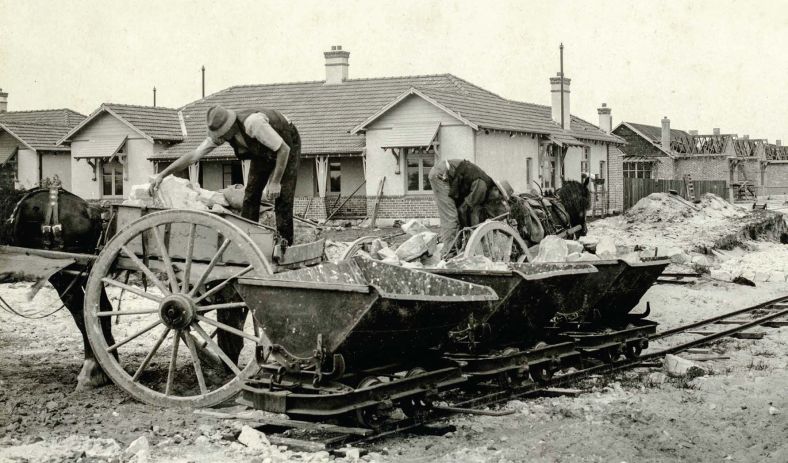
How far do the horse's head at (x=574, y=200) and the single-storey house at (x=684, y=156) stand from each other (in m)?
47.6

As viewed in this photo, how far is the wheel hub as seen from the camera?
7336 millimetres

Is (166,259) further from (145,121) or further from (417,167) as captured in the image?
(145,121)

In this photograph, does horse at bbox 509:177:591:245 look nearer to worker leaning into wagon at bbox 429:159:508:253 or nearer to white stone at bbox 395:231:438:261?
worker leaning into wagon at bbox 429:159:508:253

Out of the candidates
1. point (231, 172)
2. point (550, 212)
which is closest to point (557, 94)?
point (231, 172)

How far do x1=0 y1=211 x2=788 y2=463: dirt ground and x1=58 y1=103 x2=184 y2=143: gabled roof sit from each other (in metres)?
26.8

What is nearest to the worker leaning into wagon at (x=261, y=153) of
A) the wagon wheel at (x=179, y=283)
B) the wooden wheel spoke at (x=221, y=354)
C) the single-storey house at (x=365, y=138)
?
the wagon wheel at (x=179, y=283)

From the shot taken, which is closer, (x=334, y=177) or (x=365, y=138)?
(x=365, y=138)

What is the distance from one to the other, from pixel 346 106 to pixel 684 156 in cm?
4196

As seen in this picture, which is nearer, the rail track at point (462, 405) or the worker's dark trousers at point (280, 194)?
the rail track at point (462, 405)

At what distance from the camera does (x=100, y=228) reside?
8.71m

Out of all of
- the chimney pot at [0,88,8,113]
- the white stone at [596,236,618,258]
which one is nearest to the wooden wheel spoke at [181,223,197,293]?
the white stone at [596,236,618,258]

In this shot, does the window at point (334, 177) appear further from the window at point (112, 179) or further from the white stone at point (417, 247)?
the white stone at point (417, 247)

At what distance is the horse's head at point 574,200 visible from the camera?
686 inches

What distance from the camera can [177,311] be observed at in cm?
736
